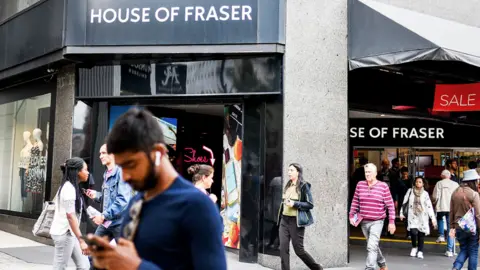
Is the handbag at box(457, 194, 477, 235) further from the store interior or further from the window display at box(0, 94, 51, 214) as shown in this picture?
the window display at box(0, 94, 51, 214)

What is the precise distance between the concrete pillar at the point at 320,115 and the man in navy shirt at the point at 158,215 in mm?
7243

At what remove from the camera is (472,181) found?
852 cm

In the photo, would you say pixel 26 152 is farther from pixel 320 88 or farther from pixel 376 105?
pixel 376 105

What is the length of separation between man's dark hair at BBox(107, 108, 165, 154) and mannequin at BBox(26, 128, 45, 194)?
10607mm

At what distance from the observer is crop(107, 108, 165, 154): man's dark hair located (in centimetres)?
197

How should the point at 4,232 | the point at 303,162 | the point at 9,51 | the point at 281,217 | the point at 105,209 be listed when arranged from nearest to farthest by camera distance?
the point at 105,209, the point at 281,217, the point at 303,162, the point at 9,51, the point at 4,232

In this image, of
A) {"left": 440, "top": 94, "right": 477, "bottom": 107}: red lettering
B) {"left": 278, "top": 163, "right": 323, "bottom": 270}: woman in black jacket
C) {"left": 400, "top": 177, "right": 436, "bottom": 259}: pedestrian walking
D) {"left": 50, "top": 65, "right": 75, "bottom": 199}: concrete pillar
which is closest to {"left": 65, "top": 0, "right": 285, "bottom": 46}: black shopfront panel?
{"left": 50, "top": 65, "right": 75, "bottom": 199}: concrete pillar

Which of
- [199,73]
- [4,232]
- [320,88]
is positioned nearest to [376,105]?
[320,88]

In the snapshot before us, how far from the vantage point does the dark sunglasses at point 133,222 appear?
201cm

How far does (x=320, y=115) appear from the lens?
962cm

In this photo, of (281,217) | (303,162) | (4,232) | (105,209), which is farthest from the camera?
(4,232)

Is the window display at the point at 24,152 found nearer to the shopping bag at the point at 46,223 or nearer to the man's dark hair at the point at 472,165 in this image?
the shopping bag at the point at 46,223

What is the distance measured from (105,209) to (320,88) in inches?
196

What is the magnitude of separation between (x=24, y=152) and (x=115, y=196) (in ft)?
26.8
